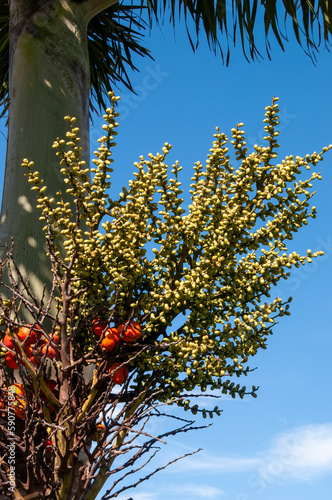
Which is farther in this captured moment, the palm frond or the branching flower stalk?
the palm frond

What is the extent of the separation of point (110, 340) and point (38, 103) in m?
1.86

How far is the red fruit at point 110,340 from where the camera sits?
2.57m

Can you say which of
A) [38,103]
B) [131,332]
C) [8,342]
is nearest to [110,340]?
[131,332]

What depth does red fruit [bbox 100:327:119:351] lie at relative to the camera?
257 centimetres

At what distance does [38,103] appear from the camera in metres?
3.70

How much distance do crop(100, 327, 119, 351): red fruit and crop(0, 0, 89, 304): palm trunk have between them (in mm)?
796

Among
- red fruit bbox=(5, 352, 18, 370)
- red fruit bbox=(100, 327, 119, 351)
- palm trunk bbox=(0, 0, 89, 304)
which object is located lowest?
red fruit bbox=(5, 352, 18, 370)

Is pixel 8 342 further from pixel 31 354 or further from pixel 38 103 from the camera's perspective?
pixel 38 103

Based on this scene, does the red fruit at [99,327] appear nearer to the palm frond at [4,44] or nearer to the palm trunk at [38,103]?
the palm trunk at [38,103]

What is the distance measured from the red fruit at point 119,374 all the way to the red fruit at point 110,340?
0.44 ft

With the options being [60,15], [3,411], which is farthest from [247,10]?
[3,411]

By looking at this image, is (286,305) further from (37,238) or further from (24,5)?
(24,5)

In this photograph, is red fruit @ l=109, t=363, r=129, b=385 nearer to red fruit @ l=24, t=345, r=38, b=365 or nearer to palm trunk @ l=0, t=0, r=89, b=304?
red fruit @ l=24, t=345, r=38, b=365

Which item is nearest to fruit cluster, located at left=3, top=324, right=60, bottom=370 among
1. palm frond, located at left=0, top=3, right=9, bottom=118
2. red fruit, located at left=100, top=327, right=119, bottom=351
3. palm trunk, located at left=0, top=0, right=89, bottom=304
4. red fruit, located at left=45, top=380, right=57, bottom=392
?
red fruit, located at left=45, top=380, right=57, bottom=392
